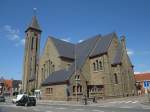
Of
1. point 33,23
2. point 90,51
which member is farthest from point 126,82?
point 33,23

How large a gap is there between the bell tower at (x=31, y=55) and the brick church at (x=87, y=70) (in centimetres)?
484

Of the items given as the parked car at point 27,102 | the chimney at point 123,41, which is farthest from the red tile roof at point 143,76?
the parked car at point 27,102

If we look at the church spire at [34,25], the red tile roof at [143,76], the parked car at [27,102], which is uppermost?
the church spire at [34,25]

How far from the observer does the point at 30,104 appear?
3034 cm

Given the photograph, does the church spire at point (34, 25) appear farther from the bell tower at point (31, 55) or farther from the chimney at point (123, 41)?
the chimney at point (123, 41)

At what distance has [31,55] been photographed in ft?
229

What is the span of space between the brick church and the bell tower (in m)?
4.84

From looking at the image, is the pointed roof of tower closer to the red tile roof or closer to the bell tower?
the bell tower

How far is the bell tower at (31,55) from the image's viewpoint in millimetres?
65519

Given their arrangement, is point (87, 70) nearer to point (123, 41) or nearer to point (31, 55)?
point (123, 41)

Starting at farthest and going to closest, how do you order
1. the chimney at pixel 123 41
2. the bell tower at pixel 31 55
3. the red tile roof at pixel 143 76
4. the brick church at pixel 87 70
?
the red tile roof at pixel 143 76, the bell tower at pixel 31 55, the chimney at pixel 123 41, the brick church at pixel 87 70

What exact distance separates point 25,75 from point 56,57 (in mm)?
18914

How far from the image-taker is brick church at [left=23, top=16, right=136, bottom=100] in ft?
145

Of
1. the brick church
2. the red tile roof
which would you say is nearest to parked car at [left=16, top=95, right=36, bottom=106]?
the brick church
